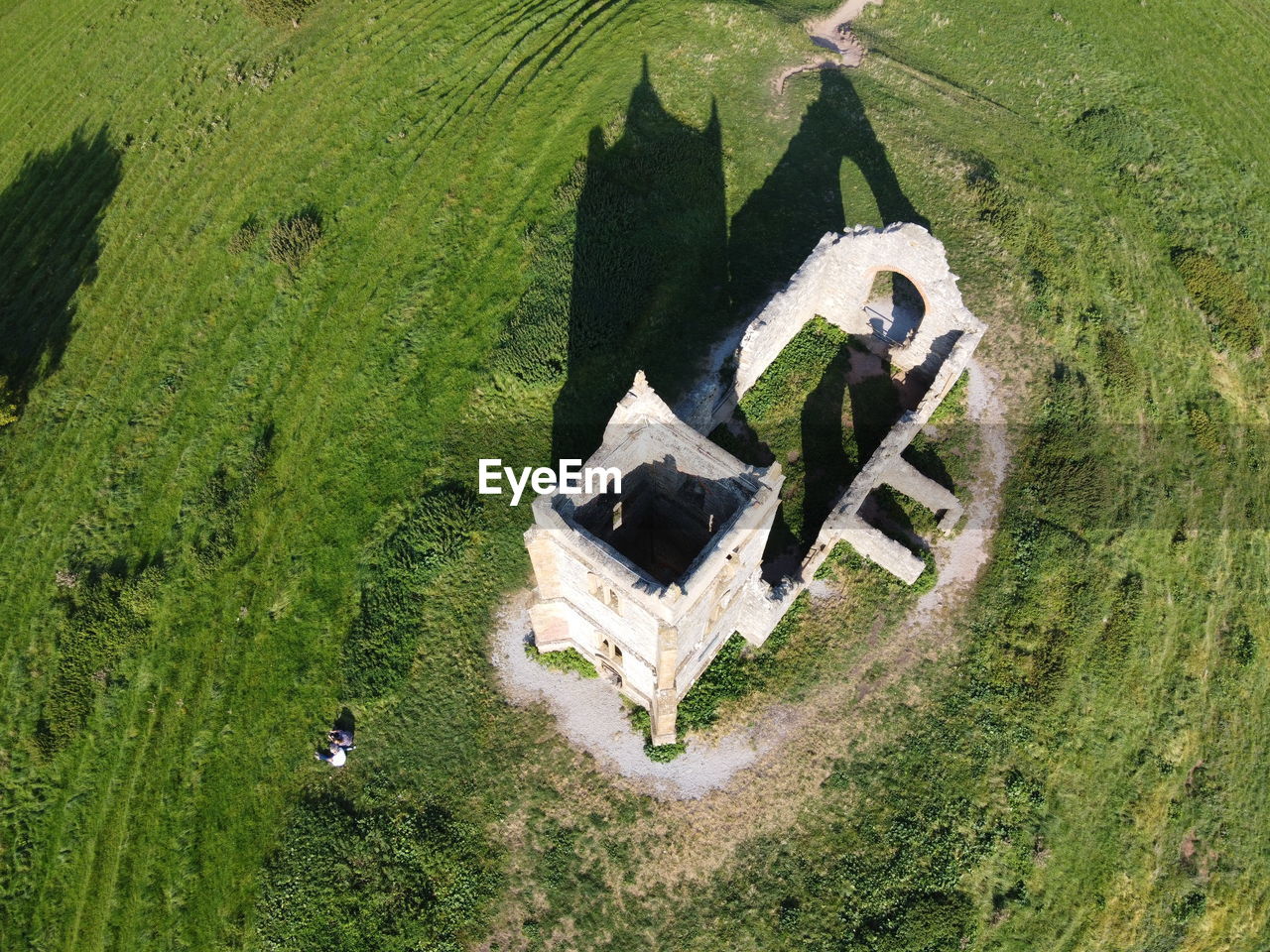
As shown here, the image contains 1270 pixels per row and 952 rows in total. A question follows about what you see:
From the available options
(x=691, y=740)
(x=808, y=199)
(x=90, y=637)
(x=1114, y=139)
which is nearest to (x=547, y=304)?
(x=808, y=199)

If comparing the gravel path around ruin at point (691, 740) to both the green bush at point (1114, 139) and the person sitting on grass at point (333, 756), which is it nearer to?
the person sitting on grass at point (333, 756)

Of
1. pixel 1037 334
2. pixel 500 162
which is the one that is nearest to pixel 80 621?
pixel 500 162

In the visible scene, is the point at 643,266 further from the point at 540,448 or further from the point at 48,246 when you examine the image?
the point at 48,246

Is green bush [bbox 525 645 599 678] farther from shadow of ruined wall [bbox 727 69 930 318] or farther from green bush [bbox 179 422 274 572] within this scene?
shadow of ruined wall [bbox 727 69 930 318]

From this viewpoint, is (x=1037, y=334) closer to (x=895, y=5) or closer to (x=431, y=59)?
(x=895, y=5)

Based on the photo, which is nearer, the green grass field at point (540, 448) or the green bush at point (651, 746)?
the green grass field at point (540, 448)

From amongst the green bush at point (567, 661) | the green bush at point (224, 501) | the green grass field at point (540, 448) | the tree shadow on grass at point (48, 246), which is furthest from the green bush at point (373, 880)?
the tree shadow on grass at point (48, 246)
